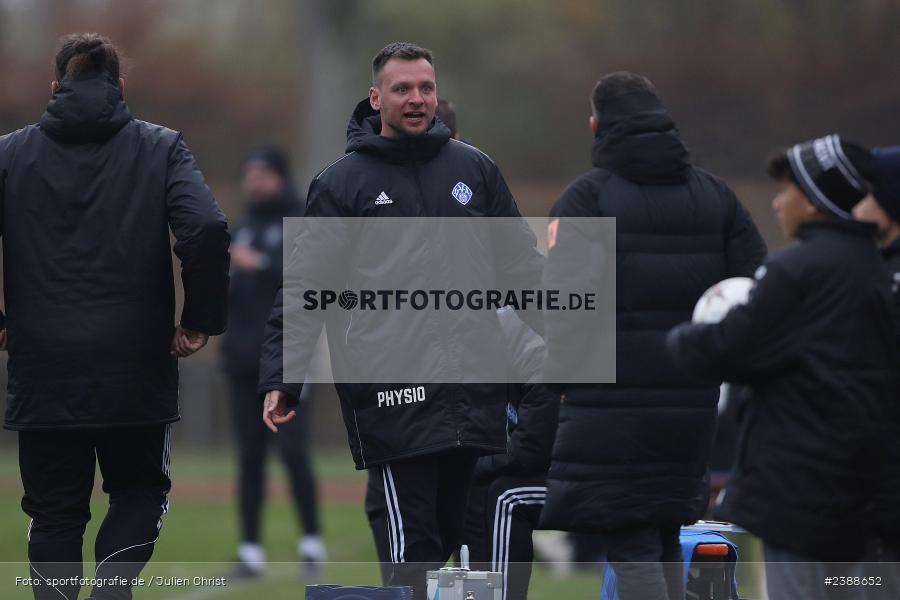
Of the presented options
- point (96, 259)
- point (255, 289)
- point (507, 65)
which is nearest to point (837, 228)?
point (96, 259)

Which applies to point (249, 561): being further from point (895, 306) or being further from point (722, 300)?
point (895, 306)

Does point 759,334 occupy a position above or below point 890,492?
above

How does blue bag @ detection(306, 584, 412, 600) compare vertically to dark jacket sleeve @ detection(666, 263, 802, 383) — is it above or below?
below

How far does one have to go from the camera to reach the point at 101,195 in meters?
5.69

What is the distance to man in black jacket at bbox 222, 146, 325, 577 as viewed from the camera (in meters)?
9.45

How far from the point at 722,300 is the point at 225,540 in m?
7.44

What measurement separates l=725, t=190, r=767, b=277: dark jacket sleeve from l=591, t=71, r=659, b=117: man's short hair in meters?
0.50

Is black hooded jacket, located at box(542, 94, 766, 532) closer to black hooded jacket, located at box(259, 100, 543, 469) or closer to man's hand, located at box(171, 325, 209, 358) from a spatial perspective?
black hooded jacket, located at box(259, 100, 543, 469)

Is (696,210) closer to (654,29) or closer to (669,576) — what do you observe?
(669,576)

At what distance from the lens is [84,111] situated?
568 cm

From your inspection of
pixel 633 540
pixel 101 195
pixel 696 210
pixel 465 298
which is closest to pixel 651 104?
pixel 696 210

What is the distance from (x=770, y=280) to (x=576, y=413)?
114 centimetres

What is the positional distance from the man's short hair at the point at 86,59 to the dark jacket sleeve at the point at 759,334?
8.09 ft

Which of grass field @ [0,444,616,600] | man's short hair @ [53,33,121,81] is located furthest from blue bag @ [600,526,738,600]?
man's short hair @ [53,33,121,81]
